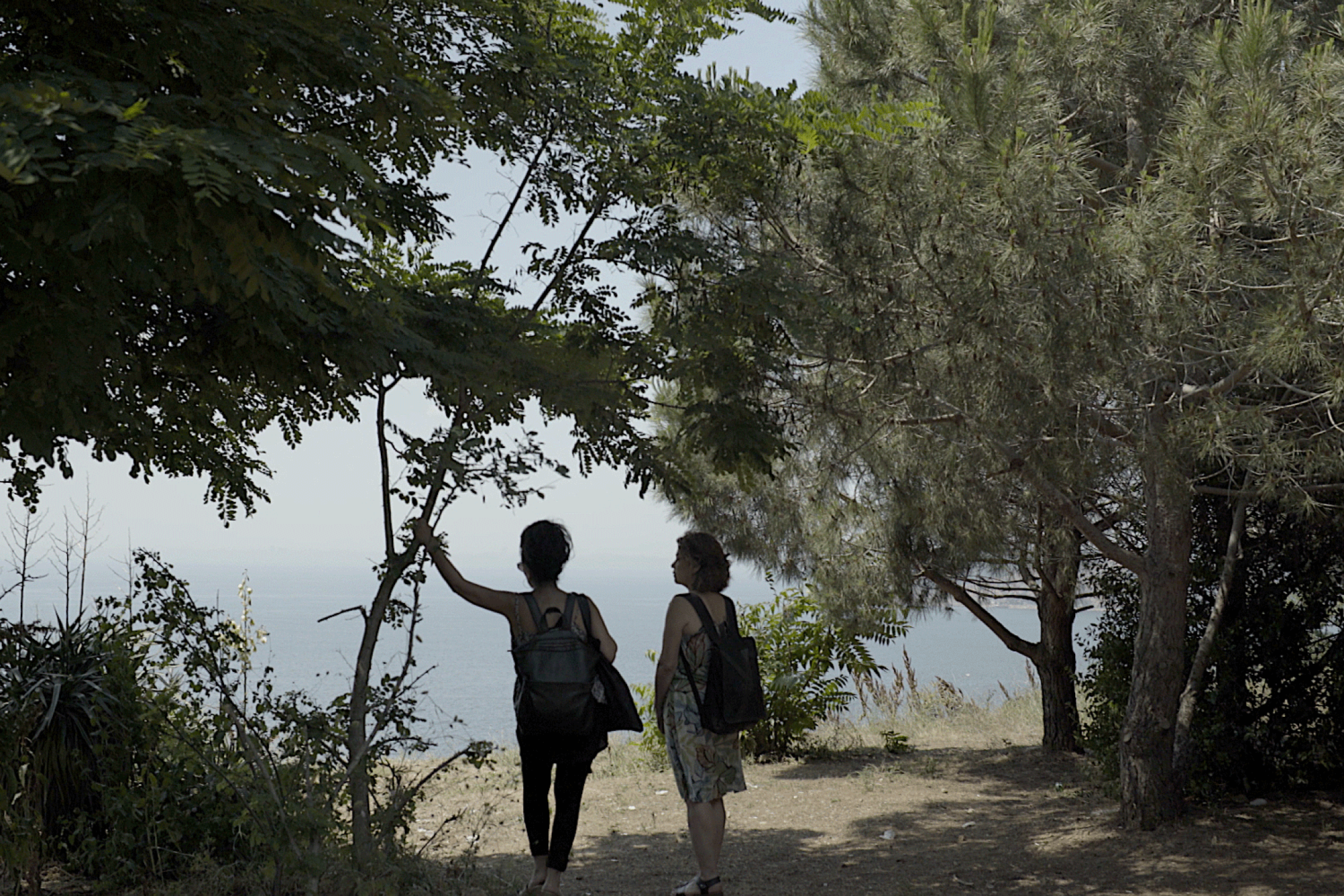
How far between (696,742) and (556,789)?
2.18 ft

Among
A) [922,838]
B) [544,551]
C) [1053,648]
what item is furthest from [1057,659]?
[544,551]

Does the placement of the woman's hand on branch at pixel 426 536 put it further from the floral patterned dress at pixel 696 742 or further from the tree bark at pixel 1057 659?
the tree bark at pixel 1057 659

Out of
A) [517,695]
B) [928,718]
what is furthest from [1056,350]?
[928,718]

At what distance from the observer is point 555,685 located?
418 centimetres

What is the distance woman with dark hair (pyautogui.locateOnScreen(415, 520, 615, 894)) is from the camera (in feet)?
14.2

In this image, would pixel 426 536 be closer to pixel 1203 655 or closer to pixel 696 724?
pixel 696 724

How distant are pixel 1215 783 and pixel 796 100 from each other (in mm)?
5301

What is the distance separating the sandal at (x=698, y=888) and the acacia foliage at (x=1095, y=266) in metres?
2.46

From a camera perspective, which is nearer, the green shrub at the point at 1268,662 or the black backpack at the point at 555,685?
the black backpack at the point at 555,685

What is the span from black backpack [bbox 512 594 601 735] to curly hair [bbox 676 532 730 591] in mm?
713

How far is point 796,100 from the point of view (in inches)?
215

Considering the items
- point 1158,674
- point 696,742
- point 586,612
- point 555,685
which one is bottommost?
point 696,742

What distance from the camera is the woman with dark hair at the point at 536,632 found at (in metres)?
4.33

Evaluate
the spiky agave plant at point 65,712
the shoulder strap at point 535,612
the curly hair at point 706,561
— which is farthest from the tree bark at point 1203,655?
the spiky agave plant at point 65,712
